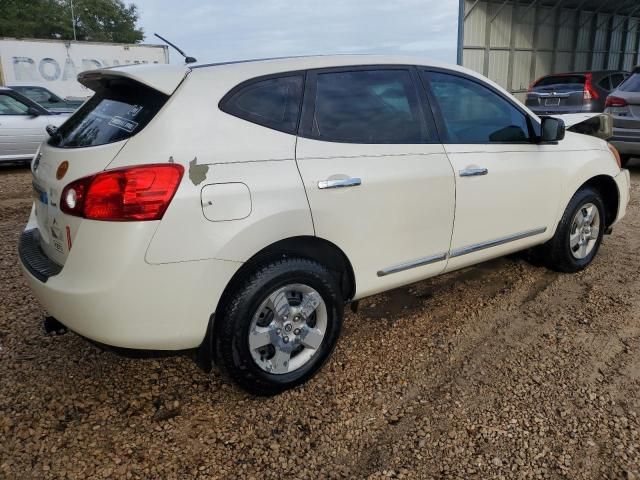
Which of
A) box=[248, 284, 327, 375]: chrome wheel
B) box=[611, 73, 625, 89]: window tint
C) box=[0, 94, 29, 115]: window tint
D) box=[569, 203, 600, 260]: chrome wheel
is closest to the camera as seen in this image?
box=[248, 284, 327, 375]: chrome wheel

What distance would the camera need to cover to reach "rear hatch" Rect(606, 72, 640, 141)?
7566mm

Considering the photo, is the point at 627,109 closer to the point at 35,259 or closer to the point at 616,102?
the point at 616,102

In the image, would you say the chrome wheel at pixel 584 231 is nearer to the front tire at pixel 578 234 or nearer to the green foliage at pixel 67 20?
the front tire at pixel 578 234

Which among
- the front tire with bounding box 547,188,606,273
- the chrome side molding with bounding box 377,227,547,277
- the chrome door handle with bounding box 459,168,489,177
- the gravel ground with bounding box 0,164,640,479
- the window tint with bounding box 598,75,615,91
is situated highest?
the chrome door handle with bounding box 459,168,489,177

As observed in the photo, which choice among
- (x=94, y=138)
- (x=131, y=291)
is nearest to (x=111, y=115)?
(x=94, y=138)

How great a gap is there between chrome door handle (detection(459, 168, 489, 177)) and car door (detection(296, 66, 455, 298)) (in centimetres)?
11

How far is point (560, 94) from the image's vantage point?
1215 cm

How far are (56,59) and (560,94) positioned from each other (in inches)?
734

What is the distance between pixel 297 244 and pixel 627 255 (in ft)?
11.7

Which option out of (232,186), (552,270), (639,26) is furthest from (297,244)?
(639,26)

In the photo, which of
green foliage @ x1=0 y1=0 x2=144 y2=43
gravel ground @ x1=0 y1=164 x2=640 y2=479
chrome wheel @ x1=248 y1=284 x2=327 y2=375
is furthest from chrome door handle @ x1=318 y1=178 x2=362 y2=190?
green foliage @ x1=0 y1=0 x2=144 y2=43

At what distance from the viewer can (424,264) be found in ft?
10.6

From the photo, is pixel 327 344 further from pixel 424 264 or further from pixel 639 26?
pixel 639 26

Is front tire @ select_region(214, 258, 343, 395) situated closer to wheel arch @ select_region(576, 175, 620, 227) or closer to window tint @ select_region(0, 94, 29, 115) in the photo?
wheel arch @ select_region(576, 175, 620, 227)
